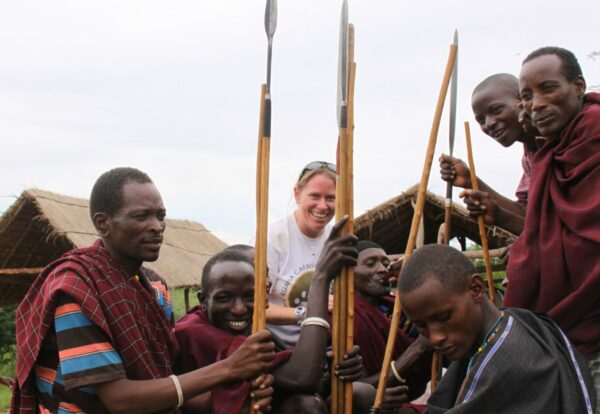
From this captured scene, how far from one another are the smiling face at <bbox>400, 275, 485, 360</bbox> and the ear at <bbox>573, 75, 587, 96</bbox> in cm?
90

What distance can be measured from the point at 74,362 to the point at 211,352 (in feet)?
2.19

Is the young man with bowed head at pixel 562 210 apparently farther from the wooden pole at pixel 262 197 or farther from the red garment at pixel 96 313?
the red garment at pixel 96 313

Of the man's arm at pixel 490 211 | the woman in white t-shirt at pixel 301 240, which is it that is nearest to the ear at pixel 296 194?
the woman in white t-shirt at pixel 301 240

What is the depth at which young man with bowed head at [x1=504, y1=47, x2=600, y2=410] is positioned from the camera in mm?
2504

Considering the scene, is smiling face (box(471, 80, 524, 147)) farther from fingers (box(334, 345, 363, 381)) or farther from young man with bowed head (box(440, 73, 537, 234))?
fingers (box(334, 345, 363, 381))

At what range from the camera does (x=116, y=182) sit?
2779 millimetres

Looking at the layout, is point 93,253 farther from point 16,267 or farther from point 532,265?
point 16,267

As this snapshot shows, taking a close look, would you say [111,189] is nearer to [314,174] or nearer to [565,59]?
[314,174]

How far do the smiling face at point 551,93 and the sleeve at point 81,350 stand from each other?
6.17ft

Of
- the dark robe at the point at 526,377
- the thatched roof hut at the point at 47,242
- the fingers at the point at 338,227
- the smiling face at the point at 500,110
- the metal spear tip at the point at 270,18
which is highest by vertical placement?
the metal spear tip at the point at 270,18

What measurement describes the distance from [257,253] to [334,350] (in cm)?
56

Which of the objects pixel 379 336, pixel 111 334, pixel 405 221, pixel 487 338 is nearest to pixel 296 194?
pixel 379 336

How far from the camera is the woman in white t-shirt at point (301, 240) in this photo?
379 centimetres

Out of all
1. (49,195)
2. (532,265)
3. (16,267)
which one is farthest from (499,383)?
(16,267)
